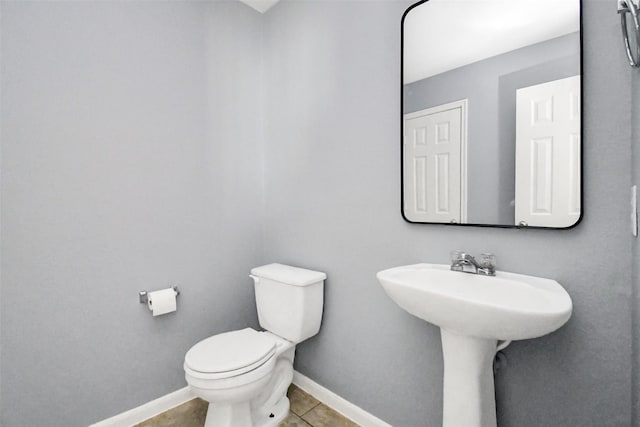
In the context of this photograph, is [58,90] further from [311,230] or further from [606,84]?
[606,84]

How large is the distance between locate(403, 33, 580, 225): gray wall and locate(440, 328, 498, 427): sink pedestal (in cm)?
45

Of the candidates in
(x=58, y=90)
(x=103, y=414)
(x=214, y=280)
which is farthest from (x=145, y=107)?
(x=103, y=414)

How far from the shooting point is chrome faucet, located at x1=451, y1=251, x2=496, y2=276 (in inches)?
43.3

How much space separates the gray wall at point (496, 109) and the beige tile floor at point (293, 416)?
1.29 m

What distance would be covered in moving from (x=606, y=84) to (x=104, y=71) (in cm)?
204

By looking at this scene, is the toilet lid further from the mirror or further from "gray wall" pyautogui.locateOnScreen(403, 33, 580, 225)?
"gray wall" pyautogui.locateOnScreen(403, 33, 580, 225)

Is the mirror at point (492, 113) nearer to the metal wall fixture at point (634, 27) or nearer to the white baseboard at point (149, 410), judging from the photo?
the metal wall fixture at point (634, 27)

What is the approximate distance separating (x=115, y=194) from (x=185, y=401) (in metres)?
1.25

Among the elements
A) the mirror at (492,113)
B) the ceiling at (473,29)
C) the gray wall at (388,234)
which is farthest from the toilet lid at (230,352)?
the ceiling at (473,29)

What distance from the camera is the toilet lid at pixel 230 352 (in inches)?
51.3

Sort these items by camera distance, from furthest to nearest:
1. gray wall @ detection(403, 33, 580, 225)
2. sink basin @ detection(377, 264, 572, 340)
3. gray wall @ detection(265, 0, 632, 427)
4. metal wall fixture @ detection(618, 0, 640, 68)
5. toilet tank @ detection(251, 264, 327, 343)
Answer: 1. toilet tank @ detection(251, 264, 327, 343)
2. gray wall @ detection(403, 33, 580, 225)
3. gray wall @ detection(265, 0, 632, 427)
4. sink basin @ detection(377, 264, 572, 340)
5. metal wall fixture @ detection(618, 0, 640, 68)

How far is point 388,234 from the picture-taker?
57.0 inches

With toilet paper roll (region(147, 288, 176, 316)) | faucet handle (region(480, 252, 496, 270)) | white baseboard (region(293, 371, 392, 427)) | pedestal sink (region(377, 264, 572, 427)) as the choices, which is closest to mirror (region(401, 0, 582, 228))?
faucet handle (region(480, 252, 496, 270))

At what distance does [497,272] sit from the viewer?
1.11 meters
